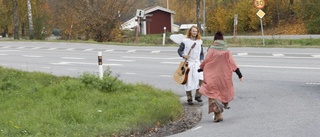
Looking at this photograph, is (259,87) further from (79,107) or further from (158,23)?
(158,23)

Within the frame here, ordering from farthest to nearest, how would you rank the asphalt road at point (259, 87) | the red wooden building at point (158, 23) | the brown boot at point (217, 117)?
1. the red wooden building at point (158, 23)
2. the brown boot at point (217, 117)
3. the asphalt road at point (259, 87)

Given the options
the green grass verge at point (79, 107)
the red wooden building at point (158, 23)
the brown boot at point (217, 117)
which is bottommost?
the brown boot at point (217, 117)

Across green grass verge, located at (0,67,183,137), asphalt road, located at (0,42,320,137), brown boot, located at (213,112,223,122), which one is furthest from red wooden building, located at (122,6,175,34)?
brown boot, located at (213,112,223,122)

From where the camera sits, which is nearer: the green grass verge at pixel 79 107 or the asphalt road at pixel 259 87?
the green grass verge at pixel 79 107

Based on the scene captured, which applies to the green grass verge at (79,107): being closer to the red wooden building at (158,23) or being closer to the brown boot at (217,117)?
the brown boot at (217,117)

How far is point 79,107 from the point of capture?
1022 centimetres

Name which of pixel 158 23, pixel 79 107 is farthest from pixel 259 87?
pixel 158 23

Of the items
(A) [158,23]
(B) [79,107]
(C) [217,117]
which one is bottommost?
(C) [217,117]

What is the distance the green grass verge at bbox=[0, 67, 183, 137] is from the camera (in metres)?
8.78

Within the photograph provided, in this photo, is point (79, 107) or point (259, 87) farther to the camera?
point (259, 87)

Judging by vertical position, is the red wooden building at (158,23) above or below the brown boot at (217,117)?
above

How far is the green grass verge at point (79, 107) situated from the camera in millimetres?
8781

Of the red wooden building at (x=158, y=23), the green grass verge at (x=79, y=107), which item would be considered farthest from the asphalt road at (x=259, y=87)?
the red wooden building at (x=158, y=23)

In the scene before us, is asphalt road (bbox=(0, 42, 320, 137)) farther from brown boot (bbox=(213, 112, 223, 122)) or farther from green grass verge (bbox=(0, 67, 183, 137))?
green grass verge (bbox=(0, 67, 183, 137))
